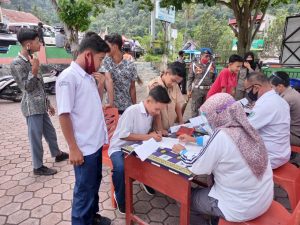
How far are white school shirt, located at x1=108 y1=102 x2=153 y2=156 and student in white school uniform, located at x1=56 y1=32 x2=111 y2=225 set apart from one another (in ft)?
0.83

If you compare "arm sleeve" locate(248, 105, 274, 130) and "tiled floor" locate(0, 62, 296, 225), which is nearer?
"arm sleeve" locate(248, 105, 274, 130)

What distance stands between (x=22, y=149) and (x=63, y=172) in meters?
1.31

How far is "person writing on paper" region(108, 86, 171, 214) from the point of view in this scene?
7.93ft

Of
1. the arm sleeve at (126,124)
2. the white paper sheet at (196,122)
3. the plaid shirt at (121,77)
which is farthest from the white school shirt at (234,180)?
the plaid shirt at (121,77)

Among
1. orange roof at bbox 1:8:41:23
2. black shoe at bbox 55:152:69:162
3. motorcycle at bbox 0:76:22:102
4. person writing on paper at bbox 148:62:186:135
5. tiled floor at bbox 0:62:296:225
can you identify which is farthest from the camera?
orange roof at bbox 1:8:41:23

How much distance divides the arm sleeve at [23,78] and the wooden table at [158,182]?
165cm

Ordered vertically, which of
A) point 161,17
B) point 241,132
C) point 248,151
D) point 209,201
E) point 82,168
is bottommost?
point 209,201

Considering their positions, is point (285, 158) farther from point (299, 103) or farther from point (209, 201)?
point (209, 201)

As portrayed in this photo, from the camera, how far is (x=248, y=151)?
5.50ft

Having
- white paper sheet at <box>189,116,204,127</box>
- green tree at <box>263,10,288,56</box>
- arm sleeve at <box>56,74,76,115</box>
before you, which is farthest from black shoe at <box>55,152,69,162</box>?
green tree at <box>263,10,288,56</box>

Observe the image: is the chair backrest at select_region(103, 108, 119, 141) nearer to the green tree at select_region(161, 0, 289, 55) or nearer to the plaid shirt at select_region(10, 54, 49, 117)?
the plaid shirt at select_region(10, 54, 49, 117)

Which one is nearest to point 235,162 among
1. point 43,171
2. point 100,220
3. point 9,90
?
point 100,220

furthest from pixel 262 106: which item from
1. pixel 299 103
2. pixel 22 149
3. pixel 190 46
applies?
pixel 190 46

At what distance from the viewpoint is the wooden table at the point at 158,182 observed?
6.42ft
